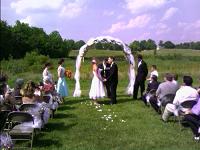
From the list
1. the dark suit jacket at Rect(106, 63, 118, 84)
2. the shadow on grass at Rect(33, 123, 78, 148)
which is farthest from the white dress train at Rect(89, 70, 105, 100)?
the shadow on grass at Rect(33, 123, 78, 148)

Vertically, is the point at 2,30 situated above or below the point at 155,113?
above

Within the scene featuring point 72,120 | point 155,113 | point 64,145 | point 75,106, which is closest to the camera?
point 64,145

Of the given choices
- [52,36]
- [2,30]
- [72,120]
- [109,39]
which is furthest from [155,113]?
[52,36]

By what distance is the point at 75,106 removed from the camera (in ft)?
64.2

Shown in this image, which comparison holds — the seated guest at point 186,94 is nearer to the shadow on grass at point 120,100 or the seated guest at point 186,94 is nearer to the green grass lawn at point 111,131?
the green grass lawn at point 111,131

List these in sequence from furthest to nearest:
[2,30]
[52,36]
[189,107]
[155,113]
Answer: [52,36] < [2,30] < [155,113] < [189,107]

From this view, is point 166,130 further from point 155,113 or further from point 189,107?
point 155,113

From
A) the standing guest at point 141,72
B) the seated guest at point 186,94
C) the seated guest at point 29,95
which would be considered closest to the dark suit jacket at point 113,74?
the standing guest at point 141,72

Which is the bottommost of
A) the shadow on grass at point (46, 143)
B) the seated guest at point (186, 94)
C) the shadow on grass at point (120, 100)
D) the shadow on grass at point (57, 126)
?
the shadow on grass at point (46, 143)

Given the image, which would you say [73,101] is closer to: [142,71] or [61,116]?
[142,71]

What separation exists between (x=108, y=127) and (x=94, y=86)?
24.0 feet

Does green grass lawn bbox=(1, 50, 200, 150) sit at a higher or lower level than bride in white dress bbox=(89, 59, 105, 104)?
lower

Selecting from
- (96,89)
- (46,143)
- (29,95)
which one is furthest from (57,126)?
(96,89)

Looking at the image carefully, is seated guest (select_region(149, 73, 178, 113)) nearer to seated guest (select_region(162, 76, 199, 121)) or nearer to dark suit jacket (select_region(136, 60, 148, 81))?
seated guest (select_region(162, 76, 199, 121))
